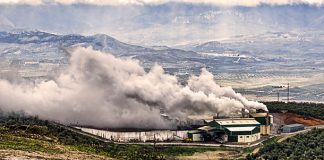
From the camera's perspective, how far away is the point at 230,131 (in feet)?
350

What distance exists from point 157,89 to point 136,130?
10.1 metres

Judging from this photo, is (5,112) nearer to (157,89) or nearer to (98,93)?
(98,93)

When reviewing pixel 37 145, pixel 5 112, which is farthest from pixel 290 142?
pixel 5 112

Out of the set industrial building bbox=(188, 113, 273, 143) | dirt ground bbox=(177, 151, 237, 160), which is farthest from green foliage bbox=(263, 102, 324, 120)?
dirt ground bbox=(177, 151, 237, 160)

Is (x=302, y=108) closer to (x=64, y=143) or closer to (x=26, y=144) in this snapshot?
(x=64, y=143)

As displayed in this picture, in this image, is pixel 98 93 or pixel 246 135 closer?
pixel 246 135

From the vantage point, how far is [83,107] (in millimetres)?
121188

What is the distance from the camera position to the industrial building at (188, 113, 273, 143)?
107125 mm

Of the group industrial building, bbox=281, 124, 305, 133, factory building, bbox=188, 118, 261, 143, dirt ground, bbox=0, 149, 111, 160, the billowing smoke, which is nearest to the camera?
dirt ground, bbox=0, 149, 111, 160

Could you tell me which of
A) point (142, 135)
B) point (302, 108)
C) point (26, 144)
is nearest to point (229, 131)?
point (142, 135)

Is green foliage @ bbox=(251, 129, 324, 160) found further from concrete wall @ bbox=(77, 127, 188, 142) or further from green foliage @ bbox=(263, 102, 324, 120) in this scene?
green foliage @ bbox=(263, 102, 324, 120)

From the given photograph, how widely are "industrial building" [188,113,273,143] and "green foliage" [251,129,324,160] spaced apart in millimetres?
17004

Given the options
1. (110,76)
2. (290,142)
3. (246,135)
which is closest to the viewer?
(290,142)

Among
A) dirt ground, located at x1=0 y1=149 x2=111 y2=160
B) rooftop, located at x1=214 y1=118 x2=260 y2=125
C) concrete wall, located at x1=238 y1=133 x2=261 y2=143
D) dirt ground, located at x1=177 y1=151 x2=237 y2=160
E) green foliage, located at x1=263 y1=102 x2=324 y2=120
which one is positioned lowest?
dirt ground, located at x1=177 y1=151 x2=237 y2=160
